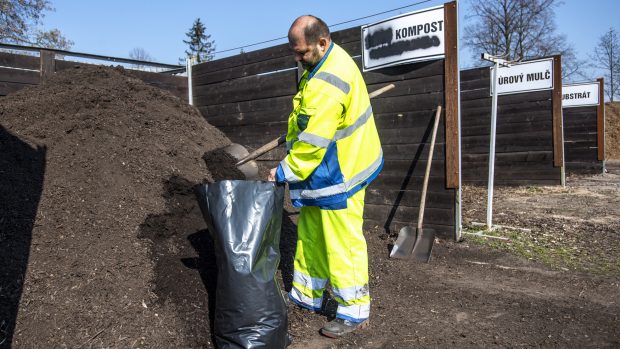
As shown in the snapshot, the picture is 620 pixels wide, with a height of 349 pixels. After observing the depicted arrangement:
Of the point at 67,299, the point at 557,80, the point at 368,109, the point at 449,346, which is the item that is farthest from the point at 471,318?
the point at 557,80

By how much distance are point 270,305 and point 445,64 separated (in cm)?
338

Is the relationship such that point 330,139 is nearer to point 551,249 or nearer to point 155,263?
point 155,263

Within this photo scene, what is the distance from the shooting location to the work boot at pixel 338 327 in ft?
10.7

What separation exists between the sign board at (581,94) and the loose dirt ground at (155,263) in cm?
847

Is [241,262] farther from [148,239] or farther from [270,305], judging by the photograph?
[148,239]

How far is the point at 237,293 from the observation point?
287cm

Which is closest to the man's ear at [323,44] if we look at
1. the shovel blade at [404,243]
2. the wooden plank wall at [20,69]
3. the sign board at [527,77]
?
the shovel blade at [404,243]

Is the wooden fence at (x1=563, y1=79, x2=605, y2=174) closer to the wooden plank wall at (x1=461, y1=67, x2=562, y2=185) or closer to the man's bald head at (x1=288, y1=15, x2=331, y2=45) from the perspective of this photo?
the wooden plank wall at (x1=461, y1=67, x2=562, y2=185)

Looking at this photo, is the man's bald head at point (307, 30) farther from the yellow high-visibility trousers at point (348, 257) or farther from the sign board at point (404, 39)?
the sign board at point (404, 39)

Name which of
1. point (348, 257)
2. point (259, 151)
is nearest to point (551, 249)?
point (348, 257)

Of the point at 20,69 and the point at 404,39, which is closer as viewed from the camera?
the point at 404,39

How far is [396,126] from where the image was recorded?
563cm

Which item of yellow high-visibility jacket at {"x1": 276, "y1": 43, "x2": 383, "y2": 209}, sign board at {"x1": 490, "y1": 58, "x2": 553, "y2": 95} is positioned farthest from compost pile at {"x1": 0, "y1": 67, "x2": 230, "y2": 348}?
sign board at {"x1": 490, "y1": 58, "x2": 553, "y2": 95}

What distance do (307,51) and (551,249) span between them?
3.90 meters
